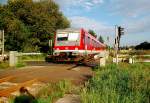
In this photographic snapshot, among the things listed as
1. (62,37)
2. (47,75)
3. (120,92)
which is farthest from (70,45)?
(120,92)

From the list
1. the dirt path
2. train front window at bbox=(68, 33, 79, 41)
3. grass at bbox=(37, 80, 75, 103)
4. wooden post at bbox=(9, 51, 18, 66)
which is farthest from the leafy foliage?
grass at bbox=(37, 80, 75, 103)

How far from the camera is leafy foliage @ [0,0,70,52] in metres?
46.5

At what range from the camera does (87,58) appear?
106ft

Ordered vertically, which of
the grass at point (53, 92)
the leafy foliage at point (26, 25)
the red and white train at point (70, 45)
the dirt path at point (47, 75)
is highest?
the leafy foliage at point (26, 25)

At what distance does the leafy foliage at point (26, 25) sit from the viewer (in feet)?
153

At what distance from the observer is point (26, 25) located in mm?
51156

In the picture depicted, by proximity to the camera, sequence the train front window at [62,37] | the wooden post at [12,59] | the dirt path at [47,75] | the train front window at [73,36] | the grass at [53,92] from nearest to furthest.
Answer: the grass at [53,92]
the dirt path at [47,75]
the wooden post at [12,59]
the train front window at [73,36]
the train front window at [62,37]

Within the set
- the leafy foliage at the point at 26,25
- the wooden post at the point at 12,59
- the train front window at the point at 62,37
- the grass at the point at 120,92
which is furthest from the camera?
the leafy foliage at the point at 26,25

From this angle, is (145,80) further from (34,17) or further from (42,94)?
(34,17)

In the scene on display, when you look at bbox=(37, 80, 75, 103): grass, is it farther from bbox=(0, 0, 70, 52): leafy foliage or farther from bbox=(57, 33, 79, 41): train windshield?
bbox=(0, 0, 70, 52): leafy foliage

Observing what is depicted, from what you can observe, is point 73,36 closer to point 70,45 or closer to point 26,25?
point 70,45

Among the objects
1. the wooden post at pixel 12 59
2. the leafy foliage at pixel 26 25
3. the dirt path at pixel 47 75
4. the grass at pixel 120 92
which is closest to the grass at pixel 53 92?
the grass at pixel 120 92

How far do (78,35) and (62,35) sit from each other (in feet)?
5.36

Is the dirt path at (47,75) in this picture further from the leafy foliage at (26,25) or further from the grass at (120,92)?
the leafy foliage at (26,25)
